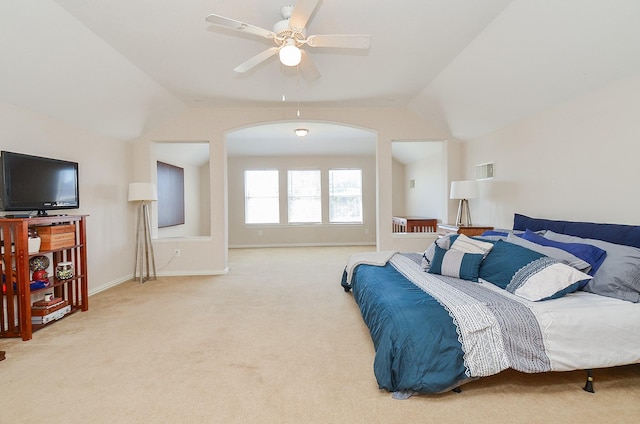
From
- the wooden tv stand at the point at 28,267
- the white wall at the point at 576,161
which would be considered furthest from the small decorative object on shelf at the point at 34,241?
the white wall at the point at 576,161

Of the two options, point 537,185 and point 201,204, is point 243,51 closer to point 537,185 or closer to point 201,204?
point 537,185

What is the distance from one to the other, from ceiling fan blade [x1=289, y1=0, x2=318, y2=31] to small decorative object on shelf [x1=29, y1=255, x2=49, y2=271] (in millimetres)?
3102

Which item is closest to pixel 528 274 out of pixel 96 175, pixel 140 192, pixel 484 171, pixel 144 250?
pixel 484 171

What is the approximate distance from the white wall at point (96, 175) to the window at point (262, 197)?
11.7 ft

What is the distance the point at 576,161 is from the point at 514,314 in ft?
6.67

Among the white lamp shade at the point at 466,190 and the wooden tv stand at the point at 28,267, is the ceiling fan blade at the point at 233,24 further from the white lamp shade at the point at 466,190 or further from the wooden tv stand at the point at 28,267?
the white lamp shade at the point at 466,190

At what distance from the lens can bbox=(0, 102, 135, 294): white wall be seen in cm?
322

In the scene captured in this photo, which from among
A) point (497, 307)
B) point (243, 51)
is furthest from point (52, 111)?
point (497, 307)

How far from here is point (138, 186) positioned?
4.70 metres

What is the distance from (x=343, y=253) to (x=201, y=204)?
12.6 ft

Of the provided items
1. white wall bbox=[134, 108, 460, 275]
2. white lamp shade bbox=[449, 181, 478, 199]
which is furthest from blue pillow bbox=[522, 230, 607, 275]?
white wall bbox=[134, 108, 460, 275]

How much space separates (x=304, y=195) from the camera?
338 inches

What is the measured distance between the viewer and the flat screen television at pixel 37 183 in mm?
2871

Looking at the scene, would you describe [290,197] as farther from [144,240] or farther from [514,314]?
[514,314]
